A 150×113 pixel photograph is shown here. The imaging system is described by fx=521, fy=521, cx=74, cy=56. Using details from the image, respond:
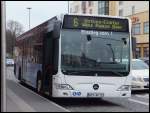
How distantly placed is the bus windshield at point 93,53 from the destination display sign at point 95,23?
16cm

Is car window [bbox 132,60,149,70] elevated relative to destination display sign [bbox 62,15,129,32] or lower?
lower

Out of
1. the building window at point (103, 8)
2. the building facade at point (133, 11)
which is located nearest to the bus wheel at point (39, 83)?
the building facade at point (133, 11)

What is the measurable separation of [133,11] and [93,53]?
62575mm

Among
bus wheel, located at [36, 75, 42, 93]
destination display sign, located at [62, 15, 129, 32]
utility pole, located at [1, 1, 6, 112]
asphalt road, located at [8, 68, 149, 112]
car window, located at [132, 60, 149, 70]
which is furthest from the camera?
car window, located at [132, 60, 149, 70]

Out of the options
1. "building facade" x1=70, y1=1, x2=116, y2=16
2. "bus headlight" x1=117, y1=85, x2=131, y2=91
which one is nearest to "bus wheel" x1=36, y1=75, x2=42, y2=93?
"bus headlight" x1=117, y1=85, x2=131, y2=91

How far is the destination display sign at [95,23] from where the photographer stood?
16078mm

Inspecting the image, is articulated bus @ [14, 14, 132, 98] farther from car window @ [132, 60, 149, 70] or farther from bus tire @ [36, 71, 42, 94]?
car window @ [132, 60, 149, 70]

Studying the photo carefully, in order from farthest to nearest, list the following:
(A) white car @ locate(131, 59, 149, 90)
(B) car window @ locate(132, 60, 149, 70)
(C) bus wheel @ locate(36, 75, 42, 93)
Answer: (B) car window @ locate(132, 60, 149, 70) < (A) white car @ locate(131, 59, 149, 90) < (C) bus wheel @ locate(36, 75, 42, 93)

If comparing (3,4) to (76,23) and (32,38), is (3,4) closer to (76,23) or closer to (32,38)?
(76,23)

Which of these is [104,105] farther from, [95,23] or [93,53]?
[95,23]

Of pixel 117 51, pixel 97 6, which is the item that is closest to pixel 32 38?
pixel 117 51

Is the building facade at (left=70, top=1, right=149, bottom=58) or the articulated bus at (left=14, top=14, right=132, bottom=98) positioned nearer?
the articulated bus at (left=14, top=14, right=132, bottom=98)

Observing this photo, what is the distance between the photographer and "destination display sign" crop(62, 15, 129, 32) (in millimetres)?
16078

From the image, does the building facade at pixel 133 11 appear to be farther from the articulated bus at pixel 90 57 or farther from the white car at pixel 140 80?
the articulated bus at pixel 90 57
